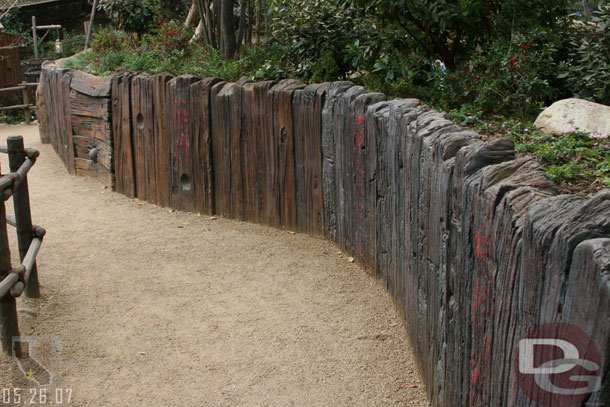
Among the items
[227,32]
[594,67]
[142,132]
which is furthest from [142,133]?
[594,67]

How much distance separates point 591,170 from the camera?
464 cm

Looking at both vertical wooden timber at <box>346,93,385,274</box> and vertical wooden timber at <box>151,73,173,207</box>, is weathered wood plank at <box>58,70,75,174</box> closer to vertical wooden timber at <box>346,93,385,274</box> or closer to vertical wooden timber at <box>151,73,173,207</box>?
vertical wooden timber at <box>151,73,173,207</box>

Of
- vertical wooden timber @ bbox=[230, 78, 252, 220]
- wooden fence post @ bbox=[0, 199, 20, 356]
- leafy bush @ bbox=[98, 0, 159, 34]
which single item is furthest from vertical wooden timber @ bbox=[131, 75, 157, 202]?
leafy bush @ bbox=[98, 0, 159, 34]

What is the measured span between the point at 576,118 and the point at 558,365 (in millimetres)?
4429

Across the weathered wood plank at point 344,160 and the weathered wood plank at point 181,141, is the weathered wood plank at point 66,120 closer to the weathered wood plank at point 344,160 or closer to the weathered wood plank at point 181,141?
the weathered wood plank at point 181,141

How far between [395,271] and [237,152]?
2702mm

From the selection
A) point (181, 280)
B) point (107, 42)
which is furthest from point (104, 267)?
point (107, 42)

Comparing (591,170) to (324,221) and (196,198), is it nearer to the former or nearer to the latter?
(324,221)

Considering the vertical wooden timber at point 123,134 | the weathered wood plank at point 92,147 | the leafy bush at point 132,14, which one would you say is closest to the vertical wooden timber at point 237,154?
the vertical wooden timber at point 123,134

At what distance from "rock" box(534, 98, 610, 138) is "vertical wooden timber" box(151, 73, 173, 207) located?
3894 mm

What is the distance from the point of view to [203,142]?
7129 mm

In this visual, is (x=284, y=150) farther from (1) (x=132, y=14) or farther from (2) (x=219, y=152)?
(1) (x=132, y=14)

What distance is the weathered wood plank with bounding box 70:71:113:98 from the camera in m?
8.45

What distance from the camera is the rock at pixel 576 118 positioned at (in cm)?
572
